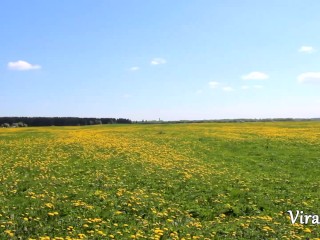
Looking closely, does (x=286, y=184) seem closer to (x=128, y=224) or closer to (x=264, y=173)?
(x=264, y=173)

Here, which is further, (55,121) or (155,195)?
(55,121)

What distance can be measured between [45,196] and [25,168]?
7602mm

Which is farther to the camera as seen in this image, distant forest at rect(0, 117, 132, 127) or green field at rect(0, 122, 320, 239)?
distant forest at rect(0, 117, 132, 127)

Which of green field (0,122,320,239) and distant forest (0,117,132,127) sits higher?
distant forest (0,117,132,127)

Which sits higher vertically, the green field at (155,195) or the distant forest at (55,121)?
the distant forest at (55,121)

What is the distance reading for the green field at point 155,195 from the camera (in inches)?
452

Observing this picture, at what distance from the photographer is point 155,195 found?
15984 millimetres

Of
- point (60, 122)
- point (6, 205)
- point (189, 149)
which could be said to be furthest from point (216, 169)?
point (60, 122)

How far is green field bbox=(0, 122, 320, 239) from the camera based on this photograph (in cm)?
1149

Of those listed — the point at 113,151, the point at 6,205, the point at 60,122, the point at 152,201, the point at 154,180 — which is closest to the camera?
the point at 6,205

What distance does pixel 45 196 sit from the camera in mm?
15062

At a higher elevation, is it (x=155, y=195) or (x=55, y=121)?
(x=55, y=121)

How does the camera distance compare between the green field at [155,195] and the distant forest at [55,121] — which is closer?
the green field at [155,195]

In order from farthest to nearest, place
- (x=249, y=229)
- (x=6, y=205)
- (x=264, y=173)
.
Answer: (x=264, y=173)
(x=6, y=205)
(x=249, y=229)
